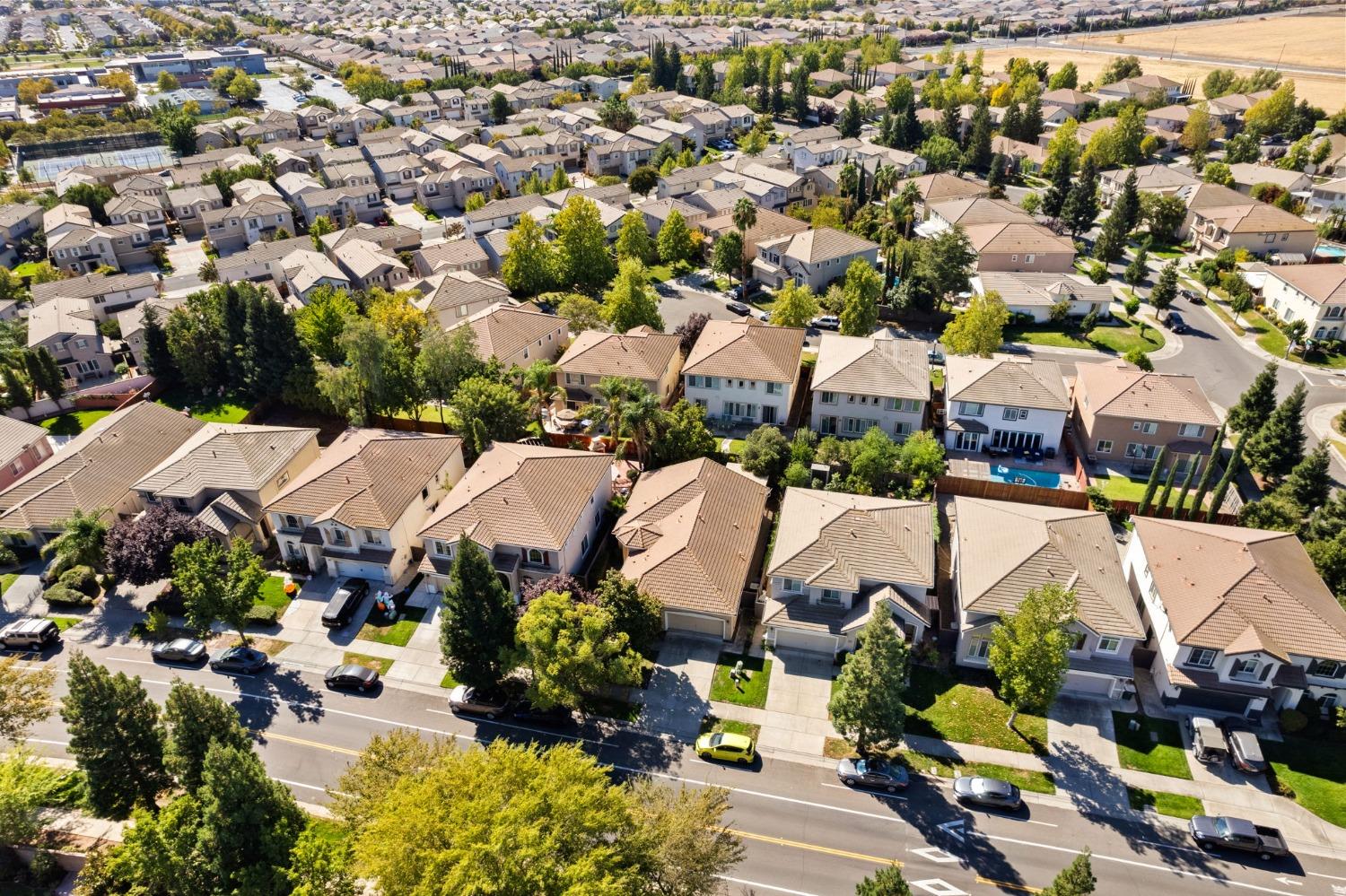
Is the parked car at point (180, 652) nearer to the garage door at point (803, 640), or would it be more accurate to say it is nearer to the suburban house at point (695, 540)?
the suburban house at point (695, 540)

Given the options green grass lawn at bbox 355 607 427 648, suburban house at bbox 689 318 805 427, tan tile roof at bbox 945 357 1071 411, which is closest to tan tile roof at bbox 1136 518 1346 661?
tan tile roof at bbox 945 357 1071 411

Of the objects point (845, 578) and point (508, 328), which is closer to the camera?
point (845, 578)

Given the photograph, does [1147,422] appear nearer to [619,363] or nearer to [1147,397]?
[1147,397]

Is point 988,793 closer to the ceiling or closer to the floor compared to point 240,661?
closer to the ceiling

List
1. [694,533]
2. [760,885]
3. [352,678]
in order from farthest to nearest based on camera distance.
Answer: [694,533] < [352,678] < [760,885]

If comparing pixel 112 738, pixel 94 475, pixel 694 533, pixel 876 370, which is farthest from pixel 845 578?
pixel 94 475

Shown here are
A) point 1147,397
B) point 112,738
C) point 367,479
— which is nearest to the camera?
point 112,738

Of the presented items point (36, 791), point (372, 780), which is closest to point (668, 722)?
point (372, 780)

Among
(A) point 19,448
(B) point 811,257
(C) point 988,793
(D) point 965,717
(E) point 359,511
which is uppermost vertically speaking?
(B) point 811,257

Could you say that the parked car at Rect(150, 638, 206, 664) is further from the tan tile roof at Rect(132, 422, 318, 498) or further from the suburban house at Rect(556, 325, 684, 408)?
the suburban house at Rect(556, 325, 684, 408)
